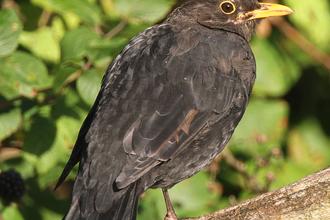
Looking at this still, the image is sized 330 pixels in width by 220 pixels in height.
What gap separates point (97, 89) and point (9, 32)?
83 centimetres

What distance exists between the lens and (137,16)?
3.95m

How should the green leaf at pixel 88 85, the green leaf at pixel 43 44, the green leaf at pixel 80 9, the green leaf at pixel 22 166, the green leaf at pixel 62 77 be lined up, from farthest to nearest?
the green leaf at pixel 43 44 < the green leaf at pixel 22 166 < the green leaf at pixel 80 9 < the green leaf at pixel 88 85 < the green leaf at pixel 62 77

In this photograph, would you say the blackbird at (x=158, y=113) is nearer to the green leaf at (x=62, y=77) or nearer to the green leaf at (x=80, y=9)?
the green leaf at (x=62, y=77)

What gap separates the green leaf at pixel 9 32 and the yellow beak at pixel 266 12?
1.83m

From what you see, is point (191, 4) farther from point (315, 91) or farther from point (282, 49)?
point (315, 91)

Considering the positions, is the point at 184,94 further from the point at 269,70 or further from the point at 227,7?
the point at 269,70

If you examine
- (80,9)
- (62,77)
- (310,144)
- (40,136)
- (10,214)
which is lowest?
(310,144)

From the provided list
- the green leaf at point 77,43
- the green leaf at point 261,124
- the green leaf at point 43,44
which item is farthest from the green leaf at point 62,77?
the green leaf at point 261,124

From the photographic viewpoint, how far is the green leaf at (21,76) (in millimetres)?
3564

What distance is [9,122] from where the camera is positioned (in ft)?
11.9

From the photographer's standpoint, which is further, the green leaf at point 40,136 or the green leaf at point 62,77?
the green leaf at point 40,136

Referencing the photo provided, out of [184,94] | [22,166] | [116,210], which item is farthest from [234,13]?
[22,166]

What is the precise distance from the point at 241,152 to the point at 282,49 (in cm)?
136

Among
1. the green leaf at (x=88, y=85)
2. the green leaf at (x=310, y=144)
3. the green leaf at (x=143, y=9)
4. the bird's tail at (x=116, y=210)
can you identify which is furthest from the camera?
the green leaf at (x=310, y=144)
